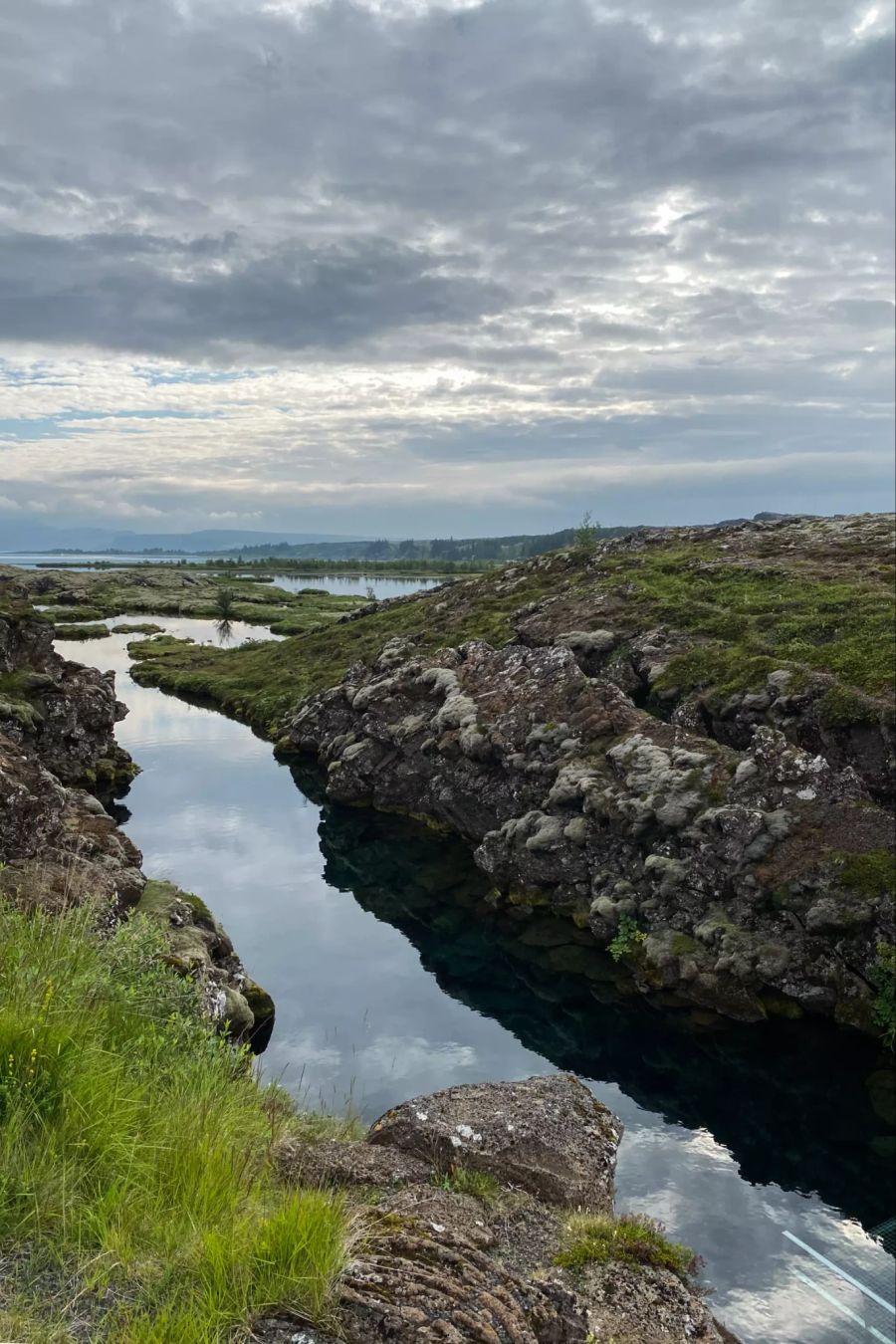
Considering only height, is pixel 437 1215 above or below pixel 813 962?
above

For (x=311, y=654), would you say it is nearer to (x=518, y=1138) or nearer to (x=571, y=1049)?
(x=571, y=1049)

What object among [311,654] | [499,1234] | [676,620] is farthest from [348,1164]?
[311,654]

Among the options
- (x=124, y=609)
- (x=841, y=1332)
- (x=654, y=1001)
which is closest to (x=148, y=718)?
(x=654, y=1001)

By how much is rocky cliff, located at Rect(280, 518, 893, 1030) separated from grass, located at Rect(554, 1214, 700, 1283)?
18.8 m

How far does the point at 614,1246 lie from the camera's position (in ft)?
40.4

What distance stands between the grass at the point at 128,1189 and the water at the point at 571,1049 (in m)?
8.01

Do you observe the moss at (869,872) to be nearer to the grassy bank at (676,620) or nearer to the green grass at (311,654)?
the grassy bank at (676,620)

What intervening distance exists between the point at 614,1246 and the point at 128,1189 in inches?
311

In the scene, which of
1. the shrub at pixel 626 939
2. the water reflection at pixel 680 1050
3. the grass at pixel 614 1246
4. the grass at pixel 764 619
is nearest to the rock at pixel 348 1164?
the grass at pixel 614 1246

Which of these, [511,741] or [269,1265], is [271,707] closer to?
[511,741]

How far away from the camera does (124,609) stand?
190000 mm

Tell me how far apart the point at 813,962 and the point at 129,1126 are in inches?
1080

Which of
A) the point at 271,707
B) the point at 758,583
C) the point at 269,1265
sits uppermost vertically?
the point at 758,583

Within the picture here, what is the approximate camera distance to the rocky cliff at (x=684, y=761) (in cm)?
3061
